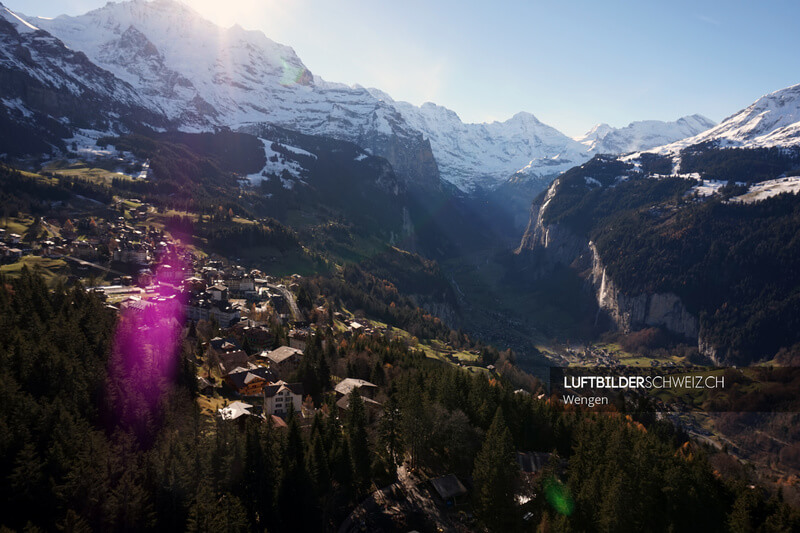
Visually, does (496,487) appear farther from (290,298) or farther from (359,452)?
(290,298)

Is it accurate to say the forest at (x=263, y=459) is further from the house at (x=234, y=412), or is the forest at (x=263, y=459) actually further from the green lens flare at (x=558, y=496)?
the house at (x=234, y=412)

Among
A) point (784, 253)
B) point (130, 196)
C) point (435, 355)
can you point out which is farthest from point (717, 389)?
point (130, 196)

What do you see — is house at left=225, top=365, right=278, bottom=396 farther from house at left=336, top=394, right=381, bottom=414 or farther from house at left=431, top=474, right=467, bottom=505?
house at left=431, top=474, right=467, bottom=505

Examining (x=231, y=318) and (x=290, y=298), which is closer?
(x=231, y=318)

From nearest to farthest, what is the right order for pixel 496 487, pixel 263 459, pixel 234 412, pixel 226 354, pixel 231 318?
pixel 263 459 < pixel 496 487 < pixel 234 412 < pixel 226 354 < pixel 231 318

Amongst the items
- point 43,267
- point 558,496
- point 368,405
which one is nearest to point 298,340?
point 368,405

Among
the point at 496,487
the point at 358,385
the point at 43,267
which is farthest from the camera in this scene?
the point at 43,267

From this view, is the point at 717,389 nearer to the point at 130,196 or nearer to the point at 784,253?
the point at 784,253

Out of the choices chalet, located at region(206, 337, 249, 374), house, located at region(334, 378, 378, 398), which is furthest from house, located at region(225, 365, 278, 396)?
house, located at region(334, 378, 378, 398)
